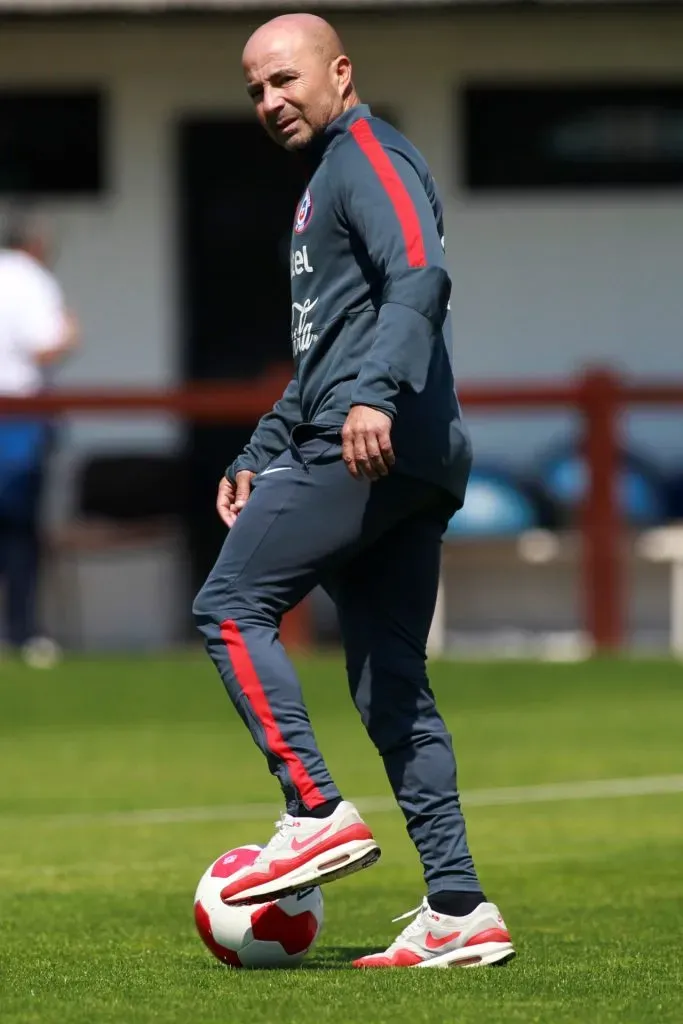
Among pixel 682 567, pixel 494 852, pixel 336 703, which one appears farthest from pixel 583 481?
pixel 494 852

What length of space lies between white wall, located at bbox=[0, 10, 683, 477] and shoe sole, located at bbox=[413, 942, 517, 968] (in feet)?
34.9

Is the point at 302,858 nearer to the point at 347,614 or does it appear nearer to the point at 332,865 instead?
the point at 332,865

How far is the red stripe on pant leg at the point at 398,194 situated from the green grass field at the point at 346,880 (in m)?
1.40

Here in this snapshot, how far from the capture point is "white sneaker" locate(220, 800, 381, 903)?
14.5 feet

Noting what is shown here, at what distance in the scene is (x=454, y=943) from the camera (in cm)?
466

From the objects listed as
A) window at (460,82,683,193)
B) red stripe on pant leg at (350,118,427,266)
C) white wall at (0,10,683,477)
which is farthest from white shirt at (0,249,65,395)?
red stripe on pant leg at (350,118,427,266)

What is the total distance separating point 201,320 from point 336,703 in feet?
15.9

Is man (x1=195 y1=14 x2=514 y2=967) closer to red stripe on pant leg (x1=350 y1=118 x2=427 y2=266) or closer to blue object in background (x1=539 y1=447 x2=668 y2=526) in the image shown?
red stripe on pant leg (x1=350 y1=118 x2=427 y2=266)

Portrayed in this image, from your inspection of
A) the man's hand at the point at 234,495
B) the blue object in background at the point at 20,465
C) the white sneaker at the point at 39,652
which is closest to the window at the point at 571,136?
the blue object in background at the point at 20,465

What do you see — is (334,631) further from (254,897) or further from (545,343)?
(254,897)

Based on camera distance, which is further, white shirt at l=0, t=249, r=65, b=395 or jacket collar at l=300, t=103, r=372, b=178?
white shirt at l=0, t=249, r=65, b=395

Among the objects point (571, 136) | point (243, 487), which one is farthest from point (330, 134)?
point (571, 136)

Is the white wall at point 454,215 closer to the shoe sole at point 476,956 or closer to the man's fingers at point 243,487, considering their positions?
the man's fingers at point 243,487

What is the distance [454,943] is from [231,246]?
430 inches
